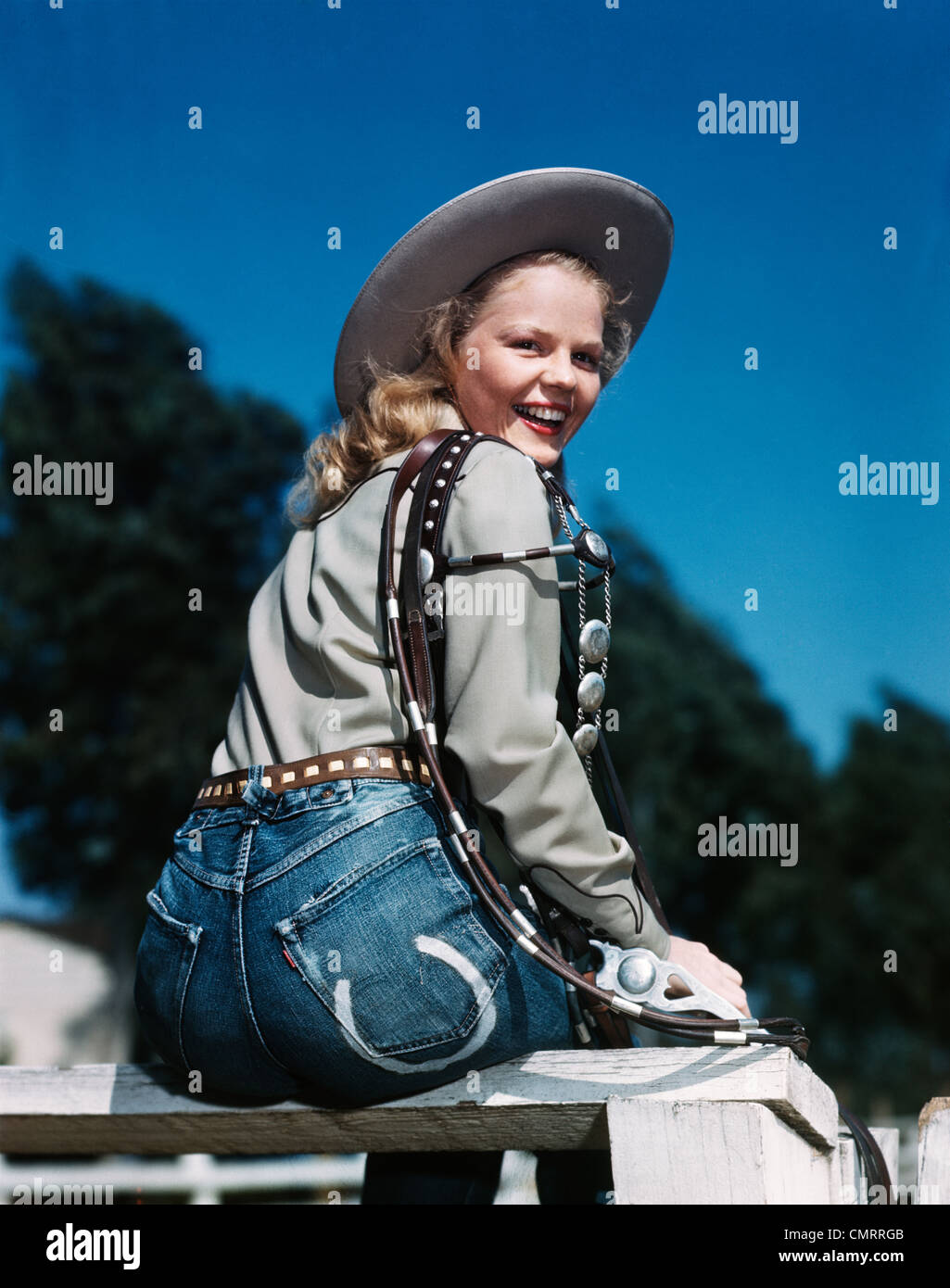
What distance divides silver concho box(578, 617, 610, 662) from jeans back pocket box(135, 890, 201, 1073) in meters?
0.78

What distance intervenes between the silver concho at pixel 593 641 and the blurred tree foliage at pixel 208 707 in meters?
11.5

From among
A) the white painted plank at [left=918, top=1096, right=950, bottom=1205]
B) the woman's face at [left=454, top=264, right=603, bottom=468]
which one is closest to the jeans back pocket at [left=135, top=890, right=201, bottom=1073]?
the woman's face at [left=454, top=264, right=603, bottom=468]

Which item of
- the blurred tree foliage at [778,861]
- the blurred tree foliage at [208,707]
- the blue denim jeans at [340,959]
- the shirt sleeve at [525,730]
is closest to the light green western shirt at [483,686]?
the shirt sleeve at [525,730]

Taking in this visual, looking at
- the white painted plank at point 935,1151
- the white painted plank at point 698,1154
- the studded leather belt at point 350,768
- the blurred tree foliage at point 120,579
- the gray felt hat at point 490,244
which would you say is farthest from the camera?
the blurred tree foliage at point 120,579

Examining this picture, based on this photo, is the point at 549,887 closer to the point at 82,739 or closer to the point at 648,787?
the point at 82,739

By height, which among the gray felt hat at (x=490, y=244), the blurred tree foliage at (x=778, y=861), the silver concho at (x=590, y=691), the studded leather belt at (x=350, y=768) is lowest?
the blurred tree foliage at (x=778, y=861)

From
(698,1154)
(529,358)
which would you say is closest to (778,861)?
(529,358)

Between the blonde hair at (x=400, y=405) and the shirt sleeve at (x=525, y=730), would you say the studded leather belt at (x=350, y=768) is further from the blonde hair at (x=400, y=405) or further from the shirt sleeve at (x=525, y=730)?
the blonde hair at (x=400, y=405)

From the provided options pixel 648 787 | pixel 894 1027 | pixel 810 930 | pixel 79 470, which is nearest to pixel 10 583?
pixel 79 470

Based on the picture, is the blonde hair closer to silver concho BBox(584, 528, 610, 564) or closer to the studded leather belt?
silver concho BBox(584, 528, 610, 564)

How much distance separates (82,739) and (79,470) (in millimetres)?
3123

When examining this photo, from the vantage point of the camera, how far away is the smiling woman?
6.50 ft

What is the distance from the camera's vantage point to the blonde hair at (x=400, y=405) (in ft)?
8.64

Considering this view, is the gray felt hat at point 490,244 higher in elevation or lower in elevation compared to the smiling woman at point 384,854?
higher
